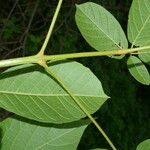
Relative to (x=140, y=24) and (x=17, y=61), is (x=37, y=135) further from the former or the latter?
(x=140, y=24)

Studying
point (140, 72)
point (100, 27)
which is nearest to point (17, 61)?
point (100, 27)

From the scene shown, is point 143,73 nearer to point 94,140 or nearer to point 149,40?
point 149,40

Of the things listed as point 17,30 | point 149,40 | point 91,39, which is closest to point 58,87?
point 91,39

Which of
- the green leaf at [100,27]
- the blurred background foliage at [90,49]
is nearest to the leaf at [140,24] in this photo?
the green leaf at [100,27]

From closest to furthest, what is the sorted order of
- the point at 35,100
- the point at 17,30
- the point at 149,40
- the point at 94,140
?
the point at 35,100, the point at 149,40, the point at 17,30, the point at 94,140

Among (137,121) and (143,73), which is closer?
(143,73)

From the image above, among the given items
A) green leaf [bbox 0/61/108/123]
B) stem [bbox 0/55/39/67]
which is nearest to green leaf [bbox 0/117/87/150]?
green leaf [bbox 0/61/108/123]
